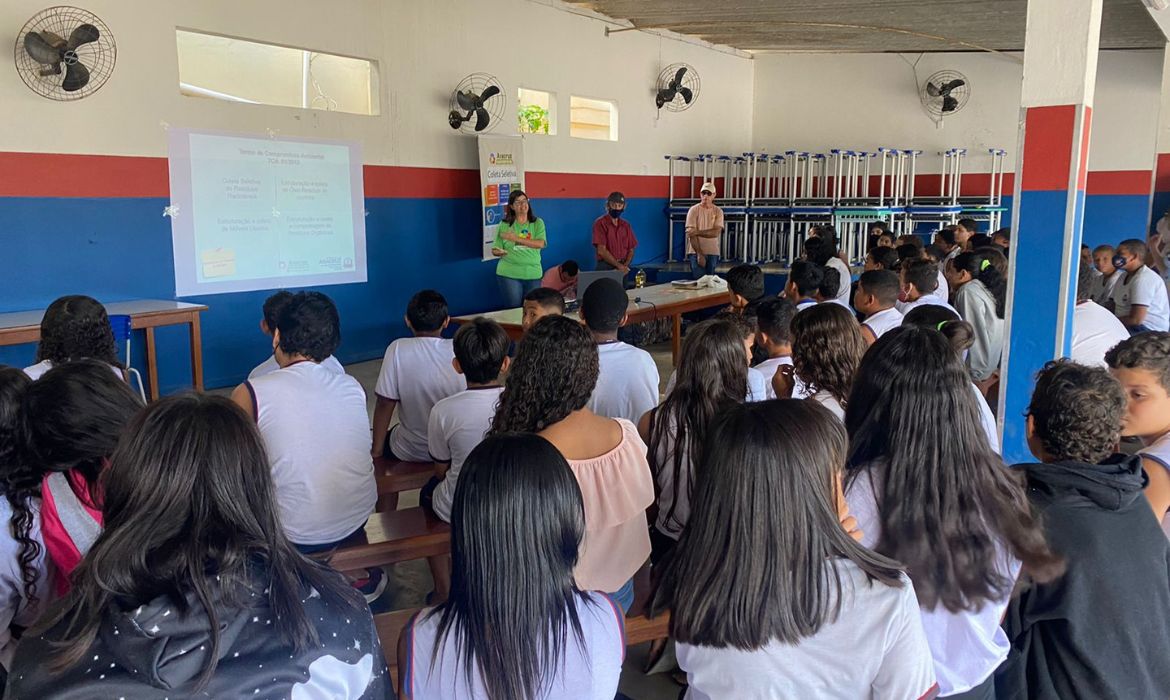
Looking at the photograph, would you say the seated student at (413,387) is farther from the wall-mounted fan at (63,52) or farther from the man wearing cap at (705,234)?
the man wearing cap at (705,234)

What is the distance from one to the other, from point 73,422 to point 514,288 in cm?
576

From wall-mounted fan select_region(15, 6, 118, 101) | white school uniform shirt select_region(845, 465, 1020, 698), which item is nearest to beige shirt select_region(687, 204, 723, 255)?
wall-mounted fan select_region(15, 6, 118, 101)

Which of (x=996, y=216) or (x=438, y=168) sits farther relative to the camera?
(x=996, y=216)

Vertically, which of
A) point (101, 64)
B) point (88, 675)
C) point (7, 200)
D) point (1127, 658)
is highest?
point (101, 64)

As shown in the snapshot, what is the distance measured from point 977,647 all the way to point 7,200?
5.54m

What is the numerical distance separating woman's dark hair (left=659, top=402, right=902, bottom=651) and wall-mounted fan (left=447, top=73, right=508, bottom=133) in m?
6.85

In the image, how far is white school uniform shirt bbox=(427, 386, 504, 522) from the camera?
2.66m

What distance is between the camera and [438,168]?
7.72 metres

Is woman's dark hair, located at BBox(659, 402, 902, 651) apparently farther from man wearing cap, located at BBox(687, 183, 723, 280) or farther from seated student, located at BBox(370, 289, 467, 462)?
→ man wearing cap, located at BBox(687, 183, 723, 280)

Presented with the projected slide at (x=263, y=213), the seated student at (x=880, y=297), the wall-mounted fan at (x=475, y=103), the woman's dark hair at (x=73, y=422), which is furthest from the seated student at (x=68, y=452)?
the wall-mounted fan at (x=475, y=103)

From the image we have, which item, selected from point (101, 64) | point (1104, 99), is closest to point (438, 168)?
point (101, 64)

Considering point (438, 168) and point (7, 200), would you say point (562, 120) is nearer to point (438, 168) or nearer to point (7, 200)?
point (438, 168)

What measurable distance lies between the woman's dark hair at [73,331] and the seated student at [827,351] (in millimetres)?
2338

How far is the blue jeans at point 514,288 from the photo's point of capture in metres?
7.48
